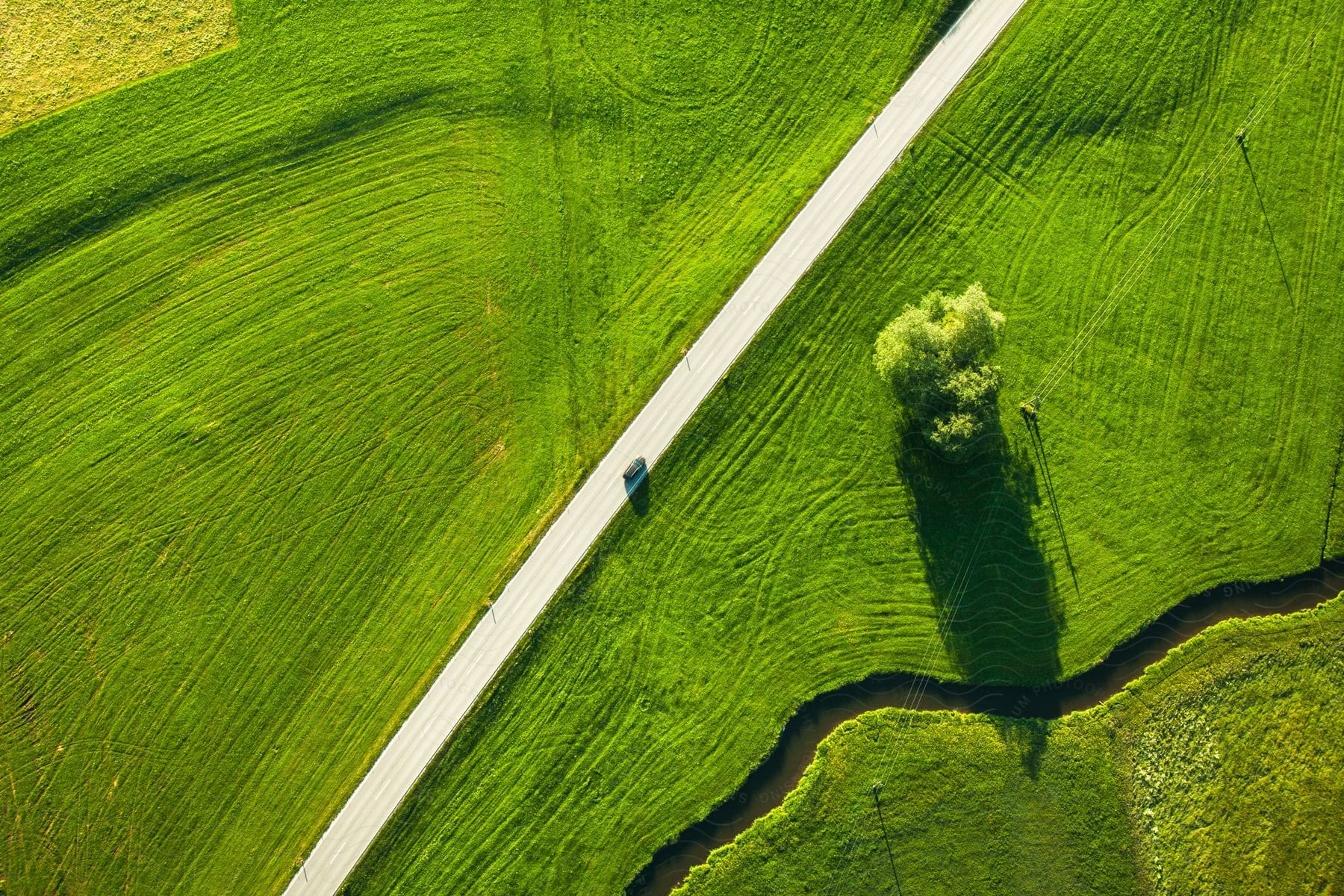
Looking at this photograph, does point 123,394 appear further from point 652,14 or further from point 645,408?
point 652,14

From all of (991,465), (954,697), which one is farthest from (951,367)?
(954,697)

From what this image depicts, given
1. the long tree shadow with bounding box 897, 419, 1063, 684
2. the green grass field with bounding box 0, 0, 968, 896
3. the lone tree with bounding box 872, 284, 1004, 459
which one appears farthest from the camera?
the long tree shadow with bounding box 897, 419, 1063, 684

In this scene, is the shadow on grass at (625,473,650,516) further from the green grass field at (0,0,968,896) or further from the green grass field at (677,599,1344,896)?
the green grass field at (677,599,1344,896)

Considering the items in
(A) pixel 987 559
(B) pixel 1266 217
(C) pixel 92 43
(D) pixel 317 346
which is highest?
(C) pixel 92 43

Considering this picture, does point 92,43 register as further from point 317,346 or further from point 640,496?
point 640,496

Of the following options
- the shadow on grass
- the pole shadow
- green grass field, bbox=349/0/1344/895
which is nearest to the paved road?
the shadow on grass

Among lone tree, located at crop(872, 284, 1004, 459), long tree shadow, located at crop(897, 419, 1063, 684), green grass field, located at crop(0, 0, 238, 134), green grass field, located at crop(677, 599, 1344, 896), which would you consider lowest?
green grass field, located at crop(677, 599, 1344, 896)
